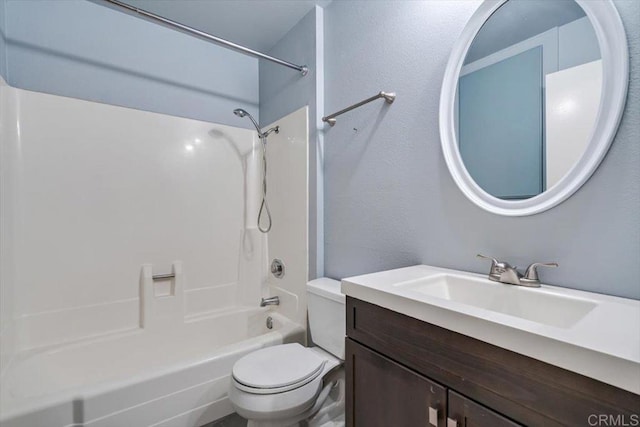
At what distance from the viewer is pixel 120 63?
1887 millimetres

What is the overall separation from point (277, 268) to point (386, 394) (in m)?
1.37

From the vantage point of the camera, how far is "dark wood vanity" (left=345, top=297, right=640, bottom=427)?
19.6 inches

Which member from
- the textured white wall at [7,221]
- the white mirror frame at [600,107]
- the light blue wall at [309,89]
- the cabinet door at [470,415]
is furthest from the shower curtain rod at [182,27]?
the cabinet door at [470,415]

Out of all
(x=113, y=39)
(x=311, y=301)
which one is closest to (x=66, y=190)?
(x=113, y=39)

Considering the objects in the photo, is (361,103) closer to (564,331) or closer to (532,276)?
(532,276)

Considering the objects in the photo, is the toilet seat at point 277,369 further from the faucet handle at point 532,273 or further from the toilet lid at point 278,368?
the faucet handle at point 532,273

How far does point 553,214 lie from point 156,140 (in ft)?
7.15

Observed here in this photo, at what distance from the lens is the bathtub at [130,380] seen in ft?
3.60

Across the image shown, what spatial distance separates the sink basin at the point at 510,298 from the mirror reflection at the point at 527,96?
0.32 m

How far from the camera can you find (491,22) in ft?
3.39

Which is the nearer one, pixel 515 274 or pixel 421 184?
pixel 515 274

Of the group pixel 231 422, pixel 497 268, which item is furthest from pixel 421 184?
pixel 231 422

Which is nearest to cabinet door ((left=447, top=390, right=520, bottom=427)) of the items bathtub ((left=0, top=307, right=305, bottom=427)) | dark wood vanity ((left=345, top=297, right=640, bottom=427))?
dark wood vanity ((left=345, top=297, right=640, bottom=427))

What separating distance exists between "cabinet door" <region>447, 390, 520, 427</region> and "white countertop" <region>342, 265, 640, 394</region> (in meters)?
0.15
